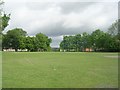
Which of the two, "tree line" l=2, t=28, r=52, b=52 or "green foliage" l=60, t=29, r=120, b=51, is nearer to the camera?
"green foliage" l=60, t=29, r=120, b=51

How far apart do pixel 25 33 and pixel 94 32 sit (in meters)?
37.3

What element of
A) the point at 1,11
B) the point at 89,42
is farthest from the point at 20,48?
the point at 1,11

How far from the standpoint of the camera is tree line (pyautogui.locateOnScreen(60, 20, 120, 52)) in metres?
120

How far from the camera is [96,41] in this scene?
140250 mm

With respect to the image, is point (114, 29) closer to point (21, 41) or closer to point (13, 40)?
point (21, 41)

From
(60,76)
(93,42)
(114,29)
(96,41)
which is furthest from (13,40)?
(60,76)

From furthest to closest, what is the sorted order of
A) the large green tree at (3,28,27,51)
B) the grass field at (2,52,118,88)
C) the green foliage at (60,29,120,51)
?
1. the large green tree at (3,28,27,51)
2. the green foliage at (60,29,120,51)
3. the grass field at (2,52,118,88)

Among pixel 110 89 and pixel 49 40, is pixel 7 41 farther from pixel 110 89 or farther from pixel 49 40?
pixel 110 89

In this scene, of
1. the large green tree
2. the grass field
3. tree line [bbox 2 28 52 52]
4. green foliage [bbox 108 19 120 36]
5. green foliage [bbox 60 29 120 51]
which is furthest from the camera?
the large green tree

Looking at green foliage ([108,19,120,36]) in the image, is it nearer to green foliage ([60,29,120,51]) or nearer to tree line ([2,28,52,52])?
green foliage ([60,29,120,51])

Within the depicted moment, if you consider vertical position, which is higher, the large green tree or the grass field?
the large green tree

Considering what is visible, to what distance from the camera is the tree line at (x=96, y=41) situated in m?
120

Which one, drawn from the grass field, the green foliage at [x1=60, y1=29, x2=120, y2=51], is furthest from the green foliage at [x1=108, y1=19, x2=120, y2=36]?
the grass field

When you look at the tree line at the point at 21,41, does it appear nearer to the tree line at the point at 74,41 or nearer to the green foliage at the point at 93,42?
the tree line at the point at 74,41
